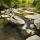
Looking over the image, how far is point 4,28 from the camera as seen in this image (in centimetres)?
482

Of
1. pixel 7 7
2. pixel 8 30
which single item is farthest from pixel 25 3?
pixel 8 30

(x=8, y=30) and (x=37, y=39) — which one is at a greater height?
(x=37, y=39)

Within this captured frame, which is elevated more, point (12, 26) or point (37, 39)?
point (37, 39)

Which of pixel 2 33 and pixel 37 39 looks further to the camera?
pixel 2 33

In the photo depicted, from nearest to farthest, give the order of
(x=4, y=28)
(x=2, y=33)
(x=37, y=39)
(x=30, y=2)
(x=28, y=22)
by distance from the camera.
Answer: (x=37, y=39) < (x=2, y=33) < (x=4, y=28) < (x=28, y=22) < (x=30, y=2)

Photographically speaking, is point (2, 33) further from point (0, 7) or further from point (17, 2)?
point (17, 2)

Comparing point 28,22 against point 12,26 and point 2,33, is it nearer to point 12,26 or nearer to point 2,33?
point 12,26

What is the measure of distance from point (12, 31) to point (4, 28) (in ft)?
1.65

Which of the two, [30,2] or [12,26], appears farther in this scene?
[30,2]

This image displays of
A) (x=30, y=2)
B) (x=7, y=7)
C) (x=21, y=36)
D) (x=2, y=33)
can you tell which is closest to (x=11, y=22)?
(x=2, y=33)

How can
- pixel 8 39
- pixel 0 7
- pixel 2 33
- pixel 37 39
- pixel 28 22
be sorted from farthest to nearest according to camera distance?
pixel 0 7, pixel 28 22, pixel 2 33, pixel 8 39, pixel 37 39

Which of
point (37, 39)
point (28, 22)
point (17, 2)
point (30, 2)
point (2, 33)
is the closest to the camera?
point (37, 39)

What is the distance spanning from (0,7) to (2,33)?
4.45 meters

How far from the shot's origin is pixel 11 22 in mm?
5219
